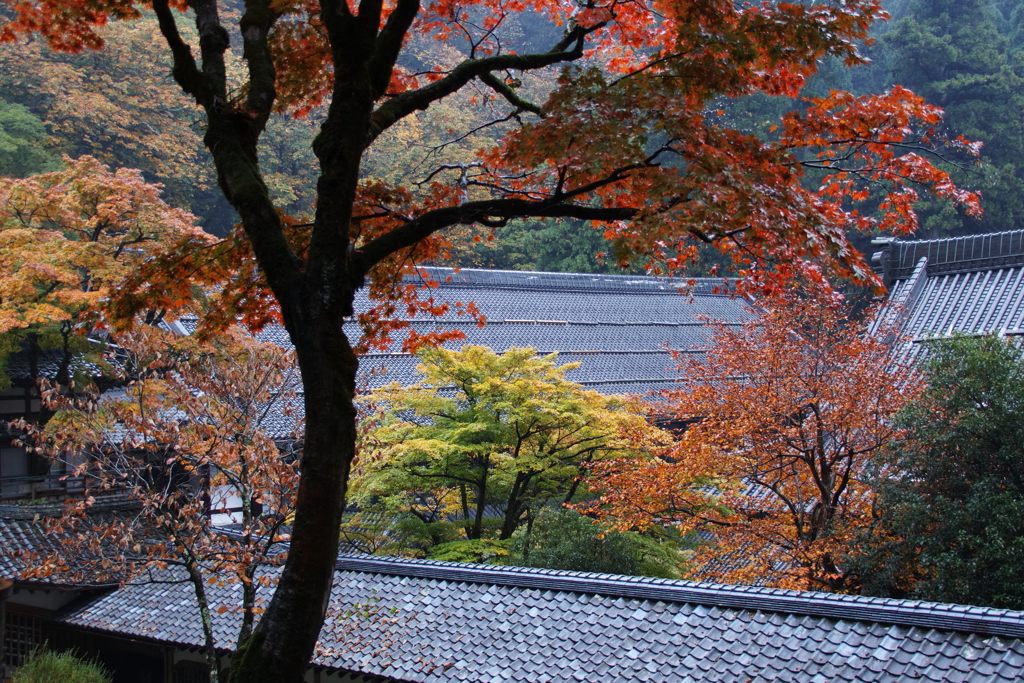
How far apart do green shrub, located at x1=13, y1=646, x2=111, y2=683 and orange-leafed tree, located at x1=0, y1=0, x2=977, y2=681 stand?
703 centimetres

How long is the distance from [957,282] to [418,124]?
2092 centimetres

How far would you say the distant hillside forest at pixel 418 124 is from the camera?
23359 millimetres

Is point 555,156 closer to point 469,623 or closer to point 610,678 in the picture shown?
point 610,678

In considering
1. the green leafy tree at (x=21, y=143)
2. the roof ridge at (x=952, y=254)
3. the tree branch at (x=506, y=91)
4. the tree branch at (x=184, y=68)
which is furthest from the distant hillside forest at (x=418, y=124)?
the tree branch at (x=184, y=68)

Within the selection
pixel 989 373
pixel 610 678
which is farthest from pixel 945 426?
pixel 610 678

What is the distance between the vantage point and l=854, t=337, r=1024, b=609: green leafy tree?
275 inches

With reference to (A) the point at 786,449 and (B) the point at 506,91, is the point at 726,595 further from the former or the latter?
(B) the point at 506,91

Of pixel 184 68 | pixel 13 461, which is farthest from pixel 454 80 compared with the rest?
pixel 13 461

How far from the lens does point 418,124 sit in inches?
1188

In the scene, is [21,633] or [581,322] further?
[581,322]

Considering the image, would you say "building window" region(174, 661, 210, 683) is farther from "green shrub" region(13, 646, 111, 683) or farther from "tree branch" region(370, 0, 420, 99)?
"tree branch" region(370, 0, 420, 99)

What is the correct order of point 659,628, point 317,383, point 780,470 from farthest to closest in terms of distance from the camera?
point 780,470, point 659,628, point 317,383

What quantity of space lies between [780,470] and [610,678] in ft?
13.9

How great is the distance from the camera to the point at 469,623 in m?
7.71
